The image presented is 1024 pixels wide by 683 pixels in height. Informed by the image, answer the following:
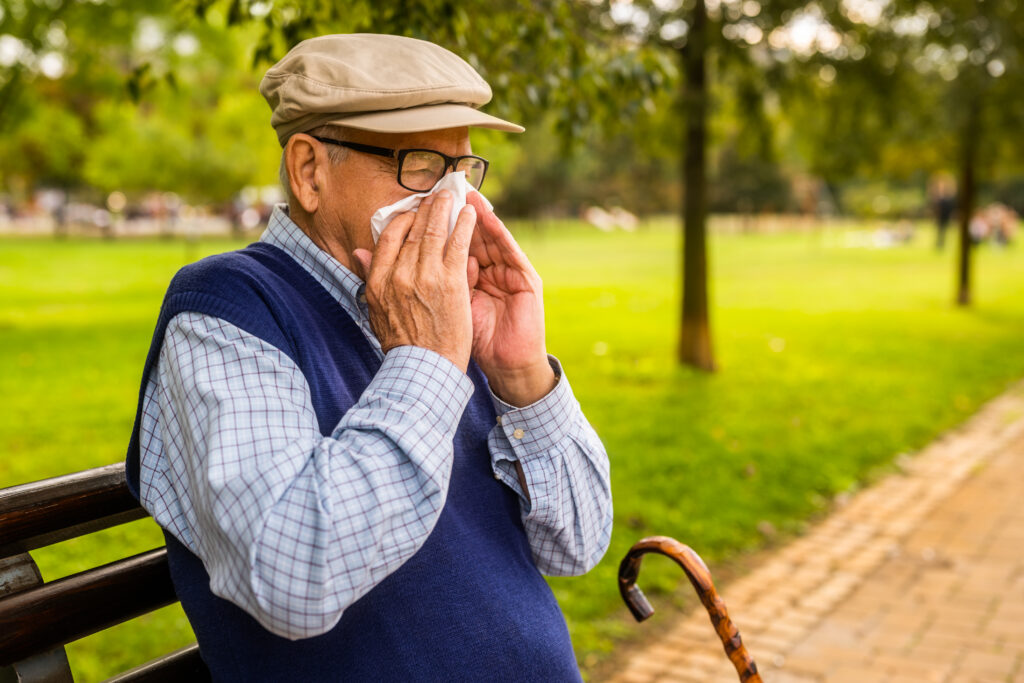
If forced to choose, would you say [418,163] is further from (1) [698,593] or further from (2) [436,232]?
(1) [698,593]

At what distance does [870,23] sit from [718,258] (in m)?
20.9

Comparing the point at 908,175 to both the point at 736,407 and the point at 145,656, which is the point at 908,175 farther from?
the point at 145,656

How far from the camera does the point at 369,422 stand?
137cm

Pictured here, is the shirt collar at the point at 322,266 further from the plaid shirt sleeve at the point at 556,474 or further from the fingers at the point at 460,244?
the plaid shirt sleeve at the point at 556,474

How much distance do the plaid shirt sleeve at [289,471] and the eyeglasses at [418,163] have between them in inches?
15.1

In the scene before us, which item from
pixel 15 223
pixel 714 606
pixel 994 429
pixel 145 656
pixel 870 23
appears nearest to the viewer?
pixel 714 606

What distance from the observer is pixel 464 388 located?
4.80 ft

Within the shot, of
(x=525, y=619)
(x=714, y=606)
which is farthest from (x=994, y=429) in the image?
(x=525, y=619)

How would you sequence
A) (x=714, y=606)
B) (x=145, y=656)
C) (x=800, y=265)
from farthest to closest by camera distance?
1. (x=800, y=265)
2. (x=145, y=656)
3. (x=714, y=606)

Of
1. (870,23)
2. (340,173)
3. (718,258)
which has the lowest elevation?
(718,258)

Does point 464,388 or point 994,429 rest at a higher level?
point 464,388

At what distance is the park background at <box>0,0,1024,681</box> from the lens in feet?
12.3

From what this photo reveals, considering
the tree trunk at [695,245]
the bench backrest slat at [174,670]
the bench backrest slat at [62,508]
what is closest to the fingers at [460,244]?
the bench backrest slat at [62,508]

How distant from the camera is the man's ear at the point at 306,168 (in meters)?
1.68
